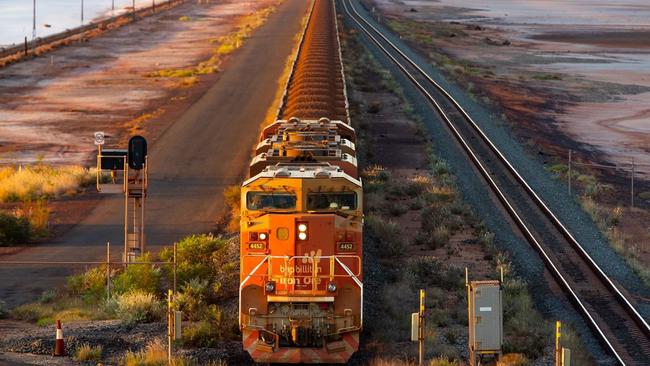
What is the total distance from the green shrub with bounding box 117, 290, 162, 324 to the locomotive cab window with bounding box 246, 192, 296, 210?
4.11m

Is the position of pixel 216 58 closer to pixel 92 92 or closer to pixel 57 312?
pixel 92 92

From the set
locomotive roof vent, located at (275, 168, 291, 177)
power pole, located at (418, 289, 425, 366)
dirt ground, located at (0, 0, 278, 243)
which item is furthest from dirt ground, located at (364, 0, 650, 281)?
dirt ground, located at (0, 0, 278, 243)

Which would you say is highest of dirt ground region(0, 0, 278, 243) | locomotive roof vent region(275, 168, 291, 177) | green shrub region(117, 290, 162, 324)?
dirt ground region(0, 0, 278, 243)

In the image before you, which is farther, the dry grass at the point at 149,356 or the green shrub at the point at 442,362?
the green shrub at the point at 442,362

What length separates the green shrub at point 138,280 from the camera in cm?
2577

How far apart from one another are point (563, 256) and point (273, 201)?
41.1 ft

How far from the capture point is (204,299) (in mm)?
24188

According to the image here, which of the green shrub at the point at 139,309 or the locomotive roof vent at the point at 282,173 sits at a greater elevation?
the locomotive roof vent at the point at 282,173

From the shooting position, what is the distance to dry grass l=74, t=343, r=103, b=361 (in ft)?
64.8

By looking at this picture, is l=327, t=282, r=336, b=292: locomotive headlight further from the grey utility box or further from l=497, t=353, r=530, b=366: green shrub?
l=497, t=353, r=530, b=366: green shrub

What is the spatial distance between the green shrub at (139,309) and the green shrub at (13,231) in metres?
10.5

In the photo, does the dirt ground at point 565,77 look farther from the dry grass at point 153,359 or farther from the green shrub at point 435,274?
the dry grass at point 153,359

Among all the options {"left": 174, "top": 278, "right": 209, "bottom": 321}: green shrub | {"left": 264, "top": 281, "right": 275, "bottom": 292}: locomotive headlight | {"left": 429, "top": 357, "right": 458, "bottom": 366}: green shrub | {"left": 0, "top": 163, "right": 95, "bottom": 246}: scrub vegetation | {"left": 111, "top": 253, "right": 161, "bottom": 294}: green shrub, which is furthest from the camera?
{"left": 0, "top": 163, "right": 95, "bottom": 246}: scrub vegetation

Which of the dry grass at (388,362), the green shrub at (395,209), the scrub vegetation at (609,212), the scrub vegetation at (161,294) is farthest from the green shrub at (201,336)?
the green shrub at (395,209)
